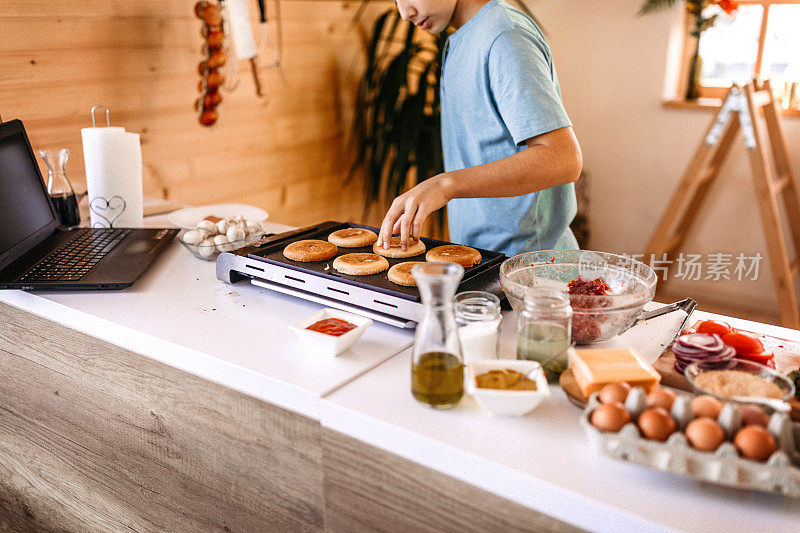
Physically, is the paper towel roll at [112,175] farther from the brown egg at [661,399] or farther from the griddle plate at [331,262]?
the brown egg at [661,399]

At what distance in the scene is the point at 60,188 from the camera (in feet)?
6.07

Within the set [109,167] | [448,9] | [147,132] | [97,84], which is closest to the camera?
[448,9]

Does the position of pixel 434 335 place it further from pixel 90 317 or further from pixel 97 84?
pixel 97 84

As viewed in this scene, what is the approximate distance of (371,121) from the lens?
348cm

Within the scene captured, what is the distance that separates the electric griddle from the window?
2638mm

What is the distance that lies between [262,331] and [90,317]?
0.38 meters

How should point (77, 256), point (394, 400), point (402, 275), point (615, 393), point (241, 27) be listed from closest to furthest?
point (615, 393) < point (394, 400) < point (402, 275) < point (77, 256) < point (241, 27)

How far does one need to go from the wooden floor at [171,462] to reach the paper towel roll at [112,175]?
0.39m

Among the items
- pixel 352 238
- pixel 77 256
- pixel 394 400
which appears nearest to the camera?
pixel 394 400

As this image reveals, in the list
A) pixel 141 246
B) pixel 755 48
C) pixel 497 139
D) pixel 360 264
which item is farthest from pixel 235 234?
pixel 755 48

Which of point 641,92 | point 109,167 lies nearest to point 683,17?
point 641,92

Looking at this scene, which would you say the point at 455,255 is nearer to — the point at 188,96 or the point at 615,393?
the point at 615,393

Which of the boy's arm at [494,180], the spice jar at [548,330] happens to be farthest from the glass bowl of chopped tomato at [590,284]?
the boy's arm at [494,180]

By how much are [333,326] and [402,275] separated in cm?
17
